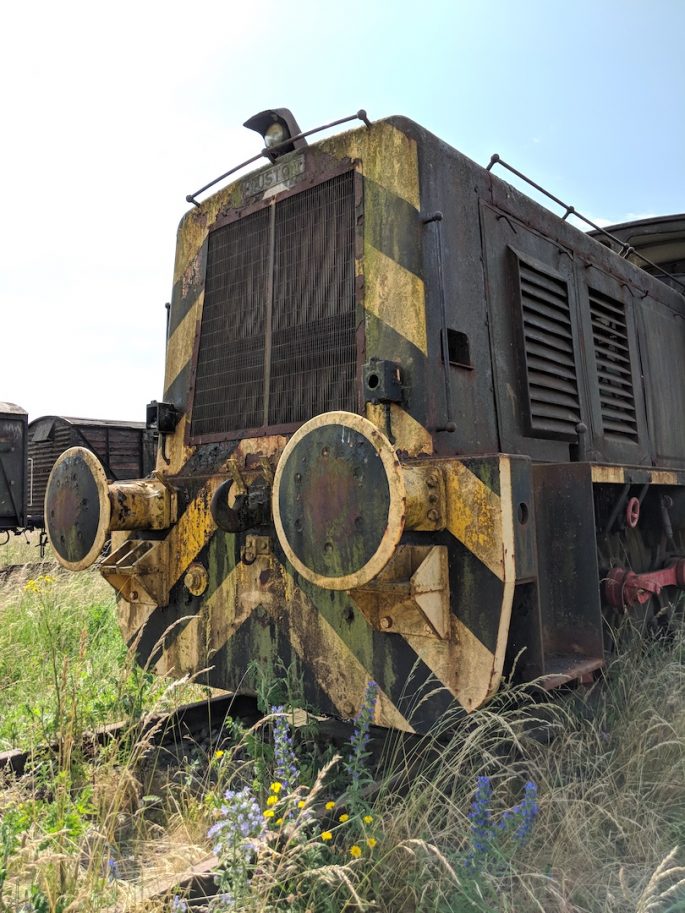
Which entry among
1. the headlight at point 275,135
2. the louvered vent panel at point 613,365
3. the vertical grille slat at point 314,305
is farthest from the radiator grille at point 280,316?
the louvered vent panel at point 613,365

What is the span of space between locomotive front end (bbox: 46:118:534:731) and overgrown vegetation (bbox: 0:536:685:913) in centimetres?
27

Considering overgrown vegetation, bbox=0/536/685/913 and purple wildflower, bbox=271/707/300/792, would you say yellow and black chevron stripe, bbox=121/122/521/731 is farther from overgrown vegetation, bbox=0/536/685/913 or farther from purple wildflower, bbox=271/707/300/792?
purple wildflower, bbox=271/707/300/792

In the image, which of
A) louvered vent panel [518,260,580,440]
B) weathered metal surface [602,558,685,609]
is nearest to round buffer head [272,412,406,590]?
louvered vent panel [518,260,580,440]

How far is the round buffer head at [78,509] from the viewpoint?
9.40 ft

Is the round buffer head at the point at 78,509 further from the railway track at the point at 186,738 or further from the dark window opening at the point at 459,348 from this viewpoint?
the dark window opening at the point at 459,348

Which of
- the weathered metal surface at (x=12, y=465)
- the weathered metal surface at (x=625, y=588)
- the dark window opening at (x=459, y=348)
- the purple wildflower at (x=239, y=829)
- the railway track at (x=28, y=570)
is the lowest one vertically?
the purple wildflower at (x=239, y=829)

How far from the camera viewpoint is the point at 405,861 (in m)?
1.96

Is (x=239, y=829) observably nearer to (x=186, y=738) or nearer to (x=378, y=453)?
(x=378, y=453)

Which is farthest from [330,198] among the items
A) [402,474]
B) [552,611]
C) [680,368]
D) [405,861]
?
[680,368]

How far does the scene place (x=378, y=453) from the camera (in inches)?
84.1

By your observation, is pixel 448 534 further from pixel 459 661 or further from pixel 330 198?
pixel 330 198

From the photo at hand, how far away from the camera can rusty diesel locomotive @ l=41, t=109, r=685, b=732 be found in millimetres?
2271

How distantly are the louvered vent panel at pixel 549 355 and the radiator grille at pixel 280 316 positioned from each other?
0.83 m

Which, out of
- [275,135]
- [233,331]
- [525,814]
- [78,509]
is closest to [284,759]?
[525,814]
